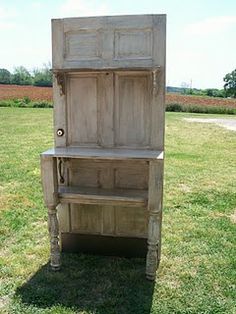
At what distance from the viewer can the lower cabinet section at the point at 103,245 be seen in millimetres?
3088

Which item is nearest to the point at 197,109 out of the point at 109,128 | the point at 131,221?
the point at 131,221

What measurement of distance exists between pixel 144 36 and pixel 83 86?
0.59m

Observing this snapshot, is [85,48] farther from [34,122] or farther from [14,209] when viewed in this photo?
[34,122]

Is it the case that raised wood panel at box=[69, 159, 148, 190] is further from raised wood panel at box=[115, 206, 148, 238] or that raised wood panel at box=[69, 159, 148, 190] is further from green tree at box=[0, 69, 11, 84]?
green tree at box=[0, 69, 11, 84]

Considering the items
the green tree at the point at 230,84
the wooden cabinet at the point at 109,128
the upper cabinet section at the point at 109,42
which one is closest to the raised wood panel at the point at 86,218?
the wooden cabinet at the point at 109,128

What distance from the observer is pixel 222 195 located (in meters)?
4.77

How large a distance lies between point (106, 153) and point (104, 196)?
326 millimetres

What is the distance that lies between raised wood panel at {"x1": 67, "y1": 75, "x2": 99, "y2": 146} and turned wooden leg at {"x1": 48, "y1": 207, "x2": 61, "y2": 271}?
0.58 metres

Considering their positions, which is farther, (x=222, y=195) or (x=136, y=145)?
(x=222, y=195)

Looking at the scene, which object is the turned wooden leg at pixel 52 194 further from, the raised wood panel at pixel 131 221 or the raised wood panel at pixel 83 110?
the raised wood panel at pixel 131 221

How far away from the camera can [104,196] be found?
2.74m

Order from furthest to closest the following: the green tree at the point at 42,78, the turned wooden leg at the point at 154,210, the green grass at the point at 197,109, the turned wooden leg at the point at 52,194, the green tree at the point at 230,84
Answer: the green tree at the point at 230,84
the green tree at the point at 42,78
the green grass at the point at 197,109
the turned wooden leg at the point at 52,194
the turned wooden leg at the point at 154,210

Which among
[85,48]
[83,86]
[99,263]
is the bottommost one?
[99,263]

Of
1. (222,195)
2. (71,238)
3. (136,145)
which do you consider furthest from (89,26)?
(222,195)
